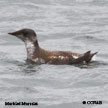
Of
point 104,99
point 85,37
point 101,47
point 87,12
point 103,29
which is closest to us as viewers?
point 104,99

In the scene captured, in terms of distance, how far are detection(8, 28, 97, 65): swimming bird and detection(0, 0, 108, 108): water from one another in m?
0.22

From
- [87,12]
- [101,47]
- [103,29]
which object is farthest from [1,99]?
[87,12]

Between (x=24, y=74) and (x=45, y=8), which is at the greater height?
(x=45, y=8)

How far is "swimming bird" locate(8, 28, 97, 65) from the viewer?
17.0 m

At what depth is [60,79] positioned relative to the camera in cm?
1587

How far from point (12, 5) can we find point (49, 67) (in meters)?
11.1

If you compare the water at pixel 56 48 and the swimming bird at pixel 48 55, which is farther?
the swimming bird at pixel 48 55

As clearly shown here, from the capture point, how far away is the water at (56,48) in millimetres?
14609

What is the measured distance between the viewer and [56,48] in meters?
20.4

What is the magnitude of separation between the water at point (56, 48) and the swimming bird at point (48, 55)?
220 millimetres

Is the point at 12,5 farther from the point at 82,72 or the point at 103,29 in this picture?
the point at 82,72

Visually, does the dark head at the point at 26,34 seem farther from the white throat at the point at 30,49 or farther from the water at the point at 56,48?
the water at the point at 56,48

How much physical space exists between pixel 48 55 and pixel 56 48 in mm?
2955

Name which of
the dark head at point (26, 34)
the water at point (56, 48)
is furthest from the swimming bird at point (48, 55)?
the water at point (56, 48)
